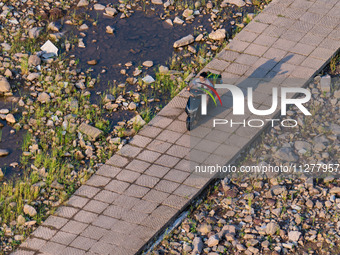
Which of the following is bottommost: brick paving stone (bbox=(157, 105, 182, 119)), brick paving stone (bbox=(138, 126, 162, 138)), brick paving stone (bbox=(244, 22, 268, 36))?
brick paving stone (bbox=(138, 126, 162, 138))

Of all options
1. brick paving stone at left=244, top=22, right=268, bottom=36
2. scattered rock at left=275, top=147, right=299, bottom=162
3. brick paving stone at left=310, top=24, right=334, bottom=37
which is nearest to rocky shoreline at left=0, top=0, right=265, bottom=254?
brick paving stone at left=244, top=22, right=268, bottom=36

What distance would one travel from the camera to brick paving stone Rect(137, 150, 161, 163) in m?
10.7

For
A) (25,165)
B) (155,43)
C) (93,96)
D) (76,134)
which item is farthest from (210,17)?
(25,165)

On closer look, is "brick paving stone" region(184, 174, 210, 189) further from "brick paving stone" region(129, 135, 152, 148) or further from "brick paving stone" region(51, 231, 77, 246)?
"brick paving stone" region(51, 231, 77, 246)

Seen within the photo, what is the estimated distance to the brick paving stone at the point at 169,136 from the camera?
432 inches

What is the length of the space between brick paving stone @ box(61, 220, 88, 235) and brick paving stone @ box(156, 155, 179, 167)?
4.71ft

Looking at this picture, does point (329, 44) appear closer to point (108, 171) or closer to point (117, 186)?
point (108, 171)

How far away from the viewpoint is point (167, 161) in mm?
10602

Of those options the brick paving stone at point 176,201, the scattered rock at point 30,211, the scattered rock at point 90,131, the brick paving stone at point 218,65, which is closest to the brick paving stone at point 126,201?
the brick paving stone at point 176,201

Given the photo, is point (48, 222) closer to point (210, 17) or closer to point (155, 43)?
point (155, 43)

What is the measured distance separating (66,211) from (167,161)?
4.96 feet

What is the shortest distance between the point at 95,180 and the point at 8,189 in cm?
111

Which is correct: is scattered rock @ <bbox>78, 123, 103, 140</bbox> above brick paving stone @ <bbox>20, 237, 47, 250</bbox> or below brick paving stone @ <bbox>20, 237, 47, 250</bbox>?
above

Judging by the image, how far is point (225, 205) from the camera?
10.0 meters
